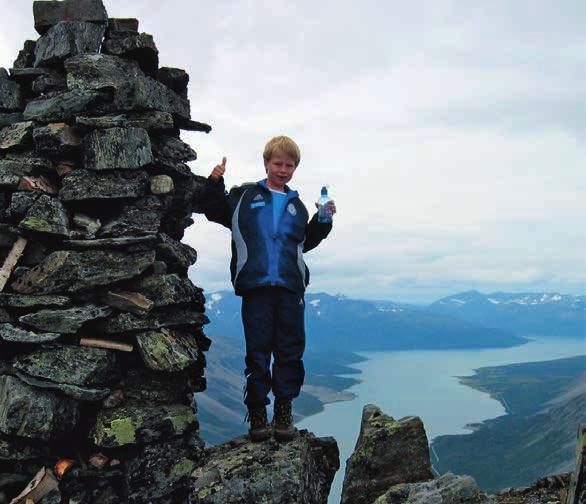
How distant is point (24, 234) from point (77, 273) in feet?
4.34

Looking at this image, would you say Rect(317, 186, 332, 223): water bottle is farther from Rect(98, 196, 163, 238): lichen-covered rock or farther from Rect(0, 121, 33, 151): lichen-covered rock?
Rect(0, 121, 33, 151): lichen-covered rock

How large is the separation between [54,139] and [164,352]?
4300mm

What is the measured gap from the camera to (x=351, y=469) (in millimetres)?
9539

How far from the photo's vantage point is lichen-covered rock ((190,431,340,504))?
8102 mm

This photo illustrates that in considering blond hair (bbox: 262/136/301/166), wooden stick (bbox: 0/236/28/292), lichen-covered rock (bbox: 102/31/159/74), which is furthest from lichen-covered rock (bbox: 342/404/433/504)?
lichen-covered rock (bbox: 102/31/159/74)

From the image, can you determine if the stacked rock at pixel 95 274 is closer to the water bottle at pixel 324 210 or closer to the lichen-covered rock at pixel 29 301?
the lichen-covered rock at pixel 29 301

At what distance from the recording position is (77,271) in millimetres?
9562

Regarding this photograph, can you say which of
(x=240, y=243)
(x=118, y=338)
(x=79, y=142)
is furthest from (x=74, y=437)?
(x=79, y=142)

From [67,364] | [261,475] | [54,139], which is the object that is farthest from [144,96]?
[261,475]

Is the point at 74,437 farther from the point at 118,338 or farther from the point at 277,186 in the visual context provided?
the point at 277,186

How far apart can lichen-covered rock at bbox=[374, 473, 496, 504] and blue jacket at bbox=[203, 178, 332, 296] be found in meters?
3.50

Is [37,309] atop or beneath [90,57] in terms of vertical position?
beneath

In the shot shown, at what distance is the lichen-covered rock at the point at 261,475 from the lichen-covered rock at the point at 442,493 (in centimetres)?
128

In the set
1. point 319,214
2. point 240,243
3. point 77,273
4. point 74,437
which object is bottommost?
point 74,437
